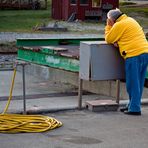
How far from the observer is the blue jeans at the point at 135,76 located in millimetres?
9289

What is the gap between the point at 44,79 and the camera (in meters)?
15.8

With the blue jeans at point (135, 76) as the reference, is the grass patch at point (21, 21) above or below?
below

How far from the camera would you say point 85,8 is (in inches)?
1590

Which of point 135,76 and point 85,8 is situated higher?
point 135,76

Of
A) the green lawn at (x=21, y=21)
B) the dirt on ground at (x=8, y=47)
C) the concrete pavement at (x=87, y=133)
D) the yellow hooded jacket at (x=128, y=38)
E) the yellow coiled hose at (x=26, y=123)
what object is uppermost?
the yellow hooded jacket at (x=128, y=38)

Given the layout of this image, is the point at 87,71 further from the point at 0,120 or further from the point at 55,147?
the point at 55,147

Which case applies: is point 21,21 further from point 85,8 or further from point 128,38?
point 128,38

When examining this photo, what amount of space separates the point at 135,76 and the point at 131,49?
0.41 metres

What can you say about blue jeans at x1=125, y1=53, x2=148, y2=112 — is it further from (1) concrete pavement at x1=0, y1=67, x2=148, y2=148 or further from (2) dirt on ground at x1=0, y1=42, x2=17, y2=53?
(2) dirt on ground at x1=0, y1=42, x2=17, y2=53

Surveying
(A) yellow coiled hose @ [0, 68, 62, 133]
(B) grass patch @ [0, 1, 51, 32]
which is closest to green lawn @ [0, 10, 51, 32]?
(B) grass patch @ [0, 1, 51, 32]


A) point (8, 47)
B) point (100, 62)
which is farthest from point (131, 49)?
point (8, 47)

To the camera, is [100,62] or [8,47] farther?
[8,47]

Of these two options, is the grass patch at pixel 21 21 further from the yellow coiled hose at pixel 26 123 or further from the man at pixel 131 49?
the yellow coiled hose at pixel 26 123

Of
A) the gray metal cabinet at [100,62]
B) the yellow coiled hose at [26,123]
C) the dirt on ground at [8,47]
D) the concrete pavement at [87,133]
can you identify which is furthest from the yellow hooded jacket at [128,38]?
the dirt on ground at [8,47]
